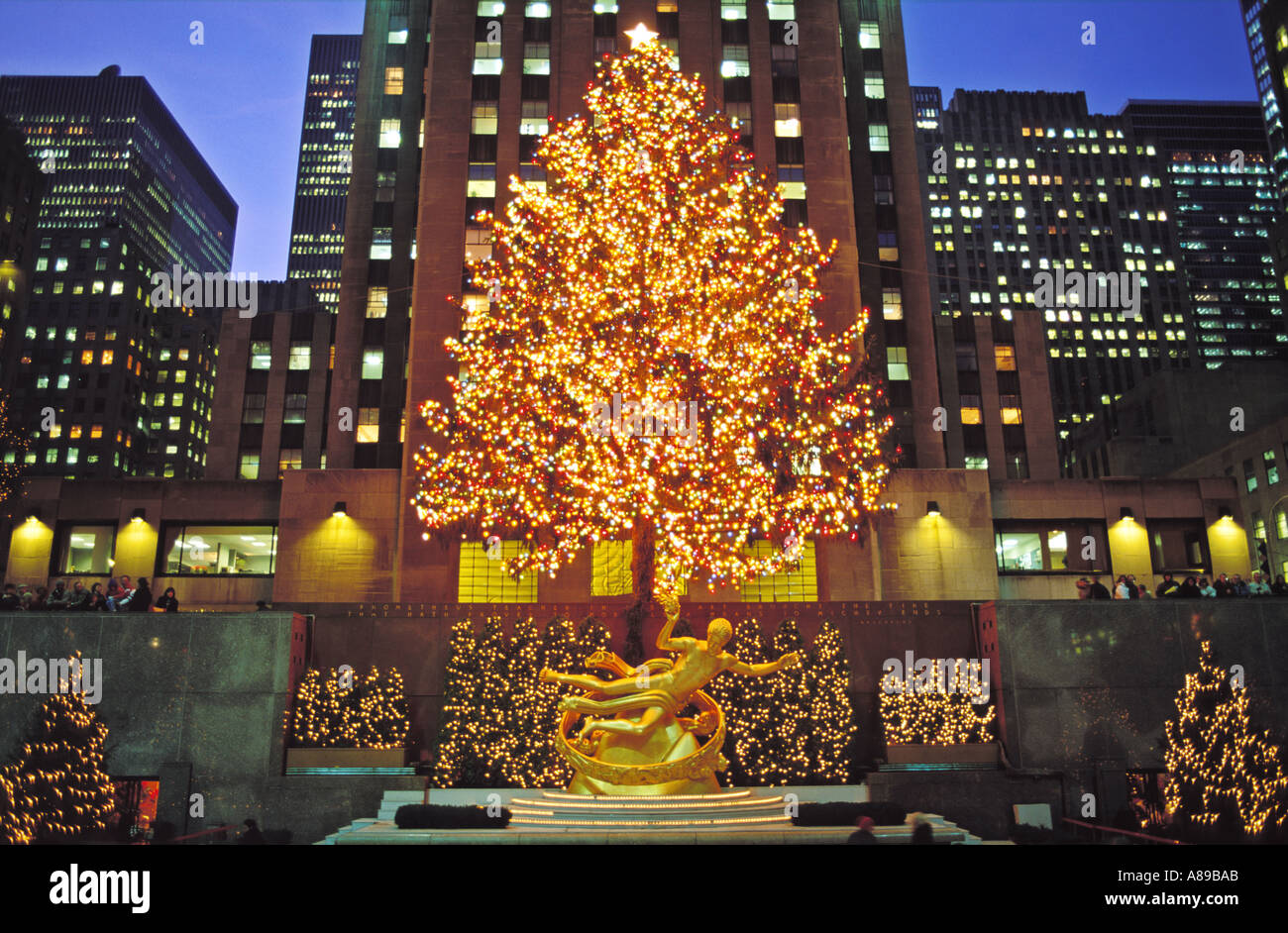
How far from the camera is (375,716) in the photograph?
71.4 feet

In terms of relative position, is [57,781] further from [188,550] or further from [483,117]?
[483,117]

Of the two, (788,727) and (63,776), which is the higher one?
(788,727)

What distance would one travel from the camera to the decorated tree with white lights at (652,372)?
78.5 feet

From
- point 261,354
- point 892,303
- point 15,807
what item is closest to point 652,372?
point 15,807

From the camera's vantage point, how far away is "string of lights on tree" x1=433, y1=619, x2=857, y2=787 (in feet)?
69.5

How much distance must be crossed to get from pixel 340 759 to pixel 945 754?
44.9 feet

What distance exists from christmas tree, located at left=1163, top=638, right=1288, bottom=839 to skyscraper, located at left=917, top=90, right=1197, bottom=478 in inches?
5432

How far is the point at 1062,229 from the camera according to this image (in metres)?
169

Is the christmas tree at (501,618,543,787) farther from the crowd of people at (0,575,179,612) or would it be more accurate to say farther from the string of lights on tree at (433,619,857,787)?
the crowd of people at (0,575,179,612)

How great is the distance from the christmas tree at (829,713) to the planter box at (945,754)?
1174 mm

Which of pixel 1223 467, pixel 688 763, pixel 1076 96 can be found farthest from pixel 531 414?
pixel 1076 96
